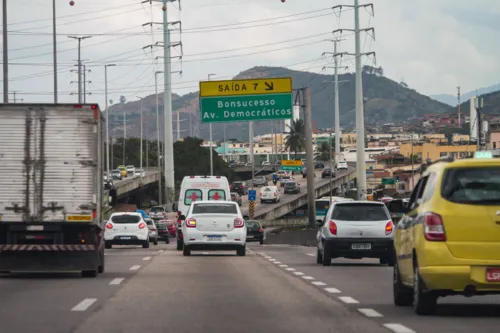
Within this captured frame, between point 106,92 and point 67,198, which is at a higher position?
point 106,92

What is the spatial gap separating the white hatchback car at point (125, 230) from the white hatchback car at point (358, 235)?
18.4 metres

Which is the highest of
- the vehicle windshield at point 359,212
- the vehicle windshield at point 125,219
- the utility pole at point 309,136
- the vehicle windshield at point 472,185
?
the utility pole at point 309,136

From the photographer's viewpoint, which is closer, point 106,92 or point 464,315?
point 464,315

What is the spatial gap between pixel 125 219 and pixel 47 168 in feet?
80.5

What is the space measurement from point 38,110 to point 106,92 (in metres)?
109

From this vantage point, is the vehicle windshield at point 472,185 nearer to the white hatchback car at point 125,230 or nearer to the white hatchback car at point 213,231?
the white hatchback car at point 213,231

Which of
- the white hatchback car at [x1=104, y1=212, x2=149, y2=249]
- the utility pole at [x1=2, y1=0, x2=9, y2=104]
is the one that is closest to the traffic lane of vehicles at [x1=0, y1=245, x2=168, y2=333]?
the white hatchback car at [x1=104, y1=212, x2=149, y2=249]

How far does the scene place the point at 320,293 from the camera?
1853cm

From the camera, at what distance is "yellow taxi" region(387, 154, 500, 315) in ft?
44.0

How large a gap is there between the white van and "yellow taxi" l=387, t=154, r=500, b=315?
110 feet

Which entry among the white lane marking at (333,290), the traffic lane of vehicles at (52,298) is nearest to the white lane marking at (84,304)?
the traffic lane of vehicles at (52,298)

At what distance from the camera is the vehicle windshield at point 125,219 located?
47.3 meters

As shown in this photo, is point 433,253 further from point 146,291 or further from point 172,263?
point 172,263

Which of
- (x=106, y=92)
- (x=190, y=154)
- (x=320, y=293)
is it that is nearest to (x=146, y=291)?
(x=320, y=293)
